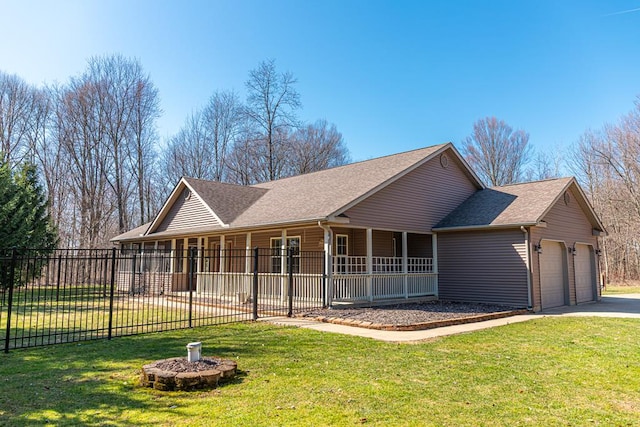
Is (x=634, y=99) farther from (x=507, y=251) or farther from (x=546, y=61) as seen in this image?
(x=507, y=251)

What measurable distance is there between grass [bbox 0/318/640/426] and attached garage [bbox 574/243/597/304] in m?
8.96

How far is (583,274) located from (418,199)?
26.3 ft

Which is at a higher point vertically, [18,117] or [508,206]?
→ [18,117]

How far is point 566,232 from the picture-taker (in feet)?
50.8

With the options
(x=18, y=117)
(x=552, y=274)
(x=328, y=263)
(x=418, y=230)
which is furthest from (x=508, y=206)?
(x=18, y=117)

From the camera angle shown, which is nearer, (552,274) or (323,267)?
(323,267)

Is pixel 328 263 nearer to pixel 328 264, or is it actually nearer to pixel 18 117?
pixel 328 264

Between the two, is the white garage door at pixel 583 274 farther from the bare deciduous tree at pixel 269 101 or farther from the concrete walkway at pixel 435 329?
the bare deciduous tree at pixel 269 101

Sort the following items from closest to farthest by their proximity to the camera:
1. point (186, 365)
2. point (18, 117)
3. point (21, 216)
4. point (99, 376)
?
point (186, 365)
point (99, 376)
point (21, 216)
point (18, 117)

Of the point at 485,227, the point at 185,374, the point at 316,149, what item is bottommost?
the point at 185,374

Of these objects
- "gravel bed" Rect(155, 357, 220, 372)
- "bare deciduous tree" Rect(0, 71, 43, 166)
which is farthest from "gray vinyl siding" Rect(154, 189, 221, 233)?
"bare deciduous tree" Rect(0, 71, 43, 166)

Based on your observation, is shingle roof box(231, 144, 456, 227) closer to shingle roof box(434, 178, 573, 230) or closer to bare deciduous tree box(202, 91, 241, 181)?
shingle roof box(434, 178, 573, 230)

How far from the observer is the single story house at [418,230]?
1328 centimetres

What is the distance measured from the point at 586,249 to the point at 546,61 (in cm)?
826
